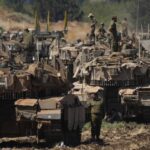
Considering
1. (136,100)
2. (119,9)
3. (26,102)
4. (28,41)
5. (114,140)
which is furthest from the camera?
(119,9)

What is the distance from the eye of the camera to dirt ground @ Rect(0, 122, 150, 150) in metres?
16.7

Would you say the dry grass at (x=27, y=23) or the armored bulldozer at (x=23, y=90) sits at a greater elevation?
the dry grass at (x=27, y=23)

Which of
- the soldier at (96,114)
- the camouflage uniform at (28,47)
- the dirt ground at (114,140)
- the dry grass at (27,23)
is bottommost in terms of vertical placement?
the dirt ground at (114,140)

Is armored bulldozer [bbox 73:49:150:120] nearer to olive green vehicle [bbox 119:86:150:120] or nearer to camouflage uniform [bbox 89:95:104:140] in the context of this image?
olive green vehicle [bbox 119:86:150:120]

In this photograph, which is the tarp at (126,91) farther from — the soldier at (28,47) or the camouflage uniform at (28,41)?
the camouflage uniform at (28,41)

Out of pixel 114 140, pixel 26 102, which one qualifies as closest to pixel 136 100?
pixel 114 140

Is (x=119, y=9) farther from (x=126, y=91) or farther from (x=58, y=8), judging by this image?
(x=126, y=91)

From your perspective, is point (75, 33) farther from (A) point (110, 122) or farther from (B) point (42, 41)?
(A) point (110, 122)

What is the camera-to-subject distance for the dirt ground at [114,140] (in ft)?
54.6

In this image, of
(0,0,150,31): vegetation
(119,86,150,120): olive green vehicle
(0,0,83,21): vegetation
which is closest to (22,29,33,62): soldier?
(119,86,150,120): olive green vehicle

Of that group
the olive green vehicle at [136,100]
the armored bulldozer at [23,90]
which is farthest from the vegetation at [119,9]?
the armored bulldozer at [23,90]

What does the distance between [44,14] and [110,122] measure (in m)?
63.5

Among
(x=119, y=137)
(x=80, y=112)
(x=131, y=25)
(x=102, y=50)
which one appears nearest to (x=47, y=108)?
(x=80, y=112)

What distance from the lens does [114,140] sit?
59.7 feet
